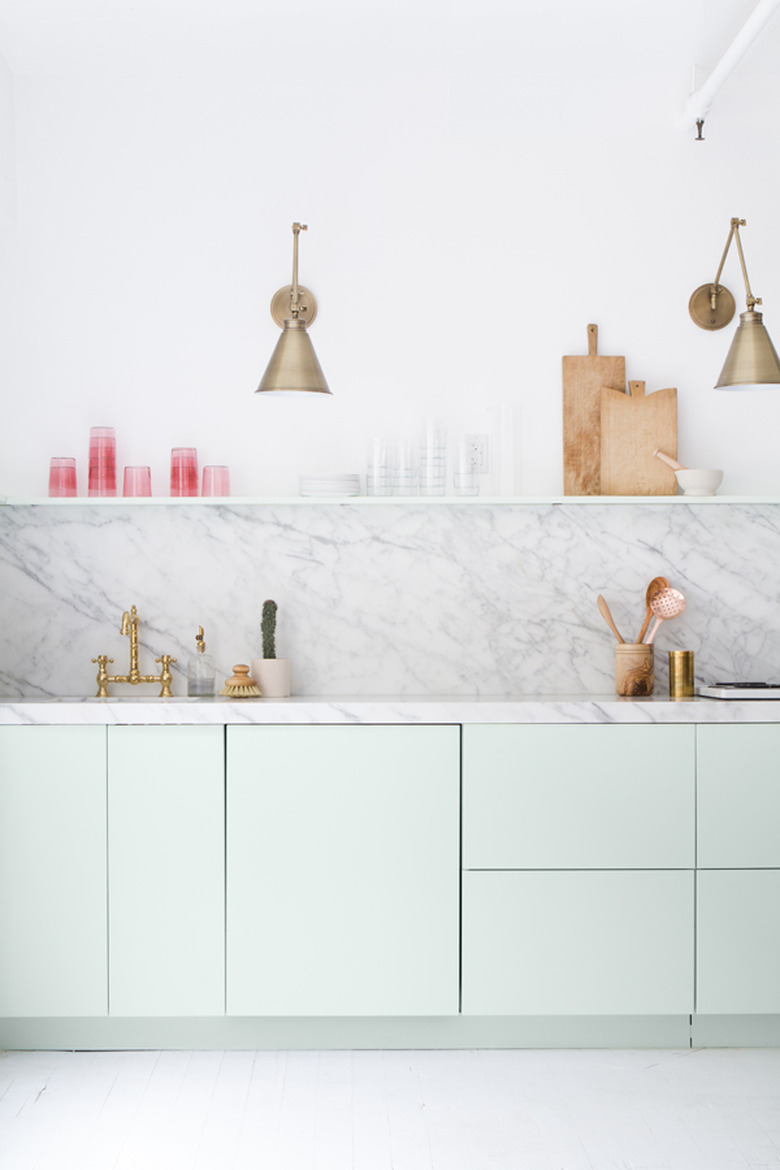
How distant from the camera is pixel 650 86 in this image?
3359mm

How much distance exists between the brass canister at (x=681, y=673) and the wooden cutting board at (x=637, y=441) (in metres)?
0.53

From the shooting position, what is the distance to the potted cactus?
3137 millimetres

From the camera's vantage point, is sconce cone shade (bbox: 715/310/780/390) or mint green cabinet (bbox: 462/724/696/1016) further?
sconce cone shade (bbox: 715/310/780/390)

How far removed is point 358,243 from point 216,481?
0.89 meters

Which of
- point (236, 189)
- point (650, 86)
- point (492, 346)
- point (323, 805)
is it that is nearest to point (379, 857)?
point (323, 805)

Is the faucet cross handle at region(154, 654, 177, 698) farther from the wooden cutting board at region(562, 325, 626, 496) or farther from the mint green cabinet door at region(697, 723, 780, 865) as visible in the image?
the mint green cabinet door at region(697, 723, 780, 865)

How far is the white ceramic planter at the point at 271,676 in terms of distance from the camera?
3.14 metres

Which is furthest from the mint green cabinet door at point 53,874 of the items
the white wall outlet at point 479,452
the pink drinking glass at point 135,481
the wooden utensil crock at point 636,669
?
the wooden utensil crock at point 636,669

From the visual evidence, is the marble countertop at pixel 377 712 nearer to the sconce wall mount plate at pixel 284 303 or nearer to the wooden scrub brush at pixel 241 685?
the wooden scrub brush at pixel 241 685

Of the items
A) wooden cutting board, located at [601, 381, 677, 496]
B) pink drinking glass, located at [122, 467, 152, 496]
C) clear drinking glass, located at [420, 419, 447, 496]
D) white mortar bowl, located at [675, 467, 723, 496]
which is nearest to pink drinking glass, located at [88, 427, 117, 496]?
pink drinking glass, located at [122, 467, 152, 496]

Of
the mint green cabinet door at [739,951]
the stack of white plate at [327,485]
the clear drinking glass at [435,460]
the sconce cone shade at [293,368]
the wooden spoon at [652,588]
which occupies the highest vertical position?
the sconce cone shade at [293,368]

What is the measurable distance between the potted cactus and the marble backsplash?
0.16m

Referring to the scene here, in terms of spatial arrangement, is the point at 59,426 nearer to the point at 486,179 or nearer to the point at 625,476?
the point at 486,179

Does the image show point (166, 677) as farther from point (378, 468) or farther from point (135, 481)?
point (378, 468)
